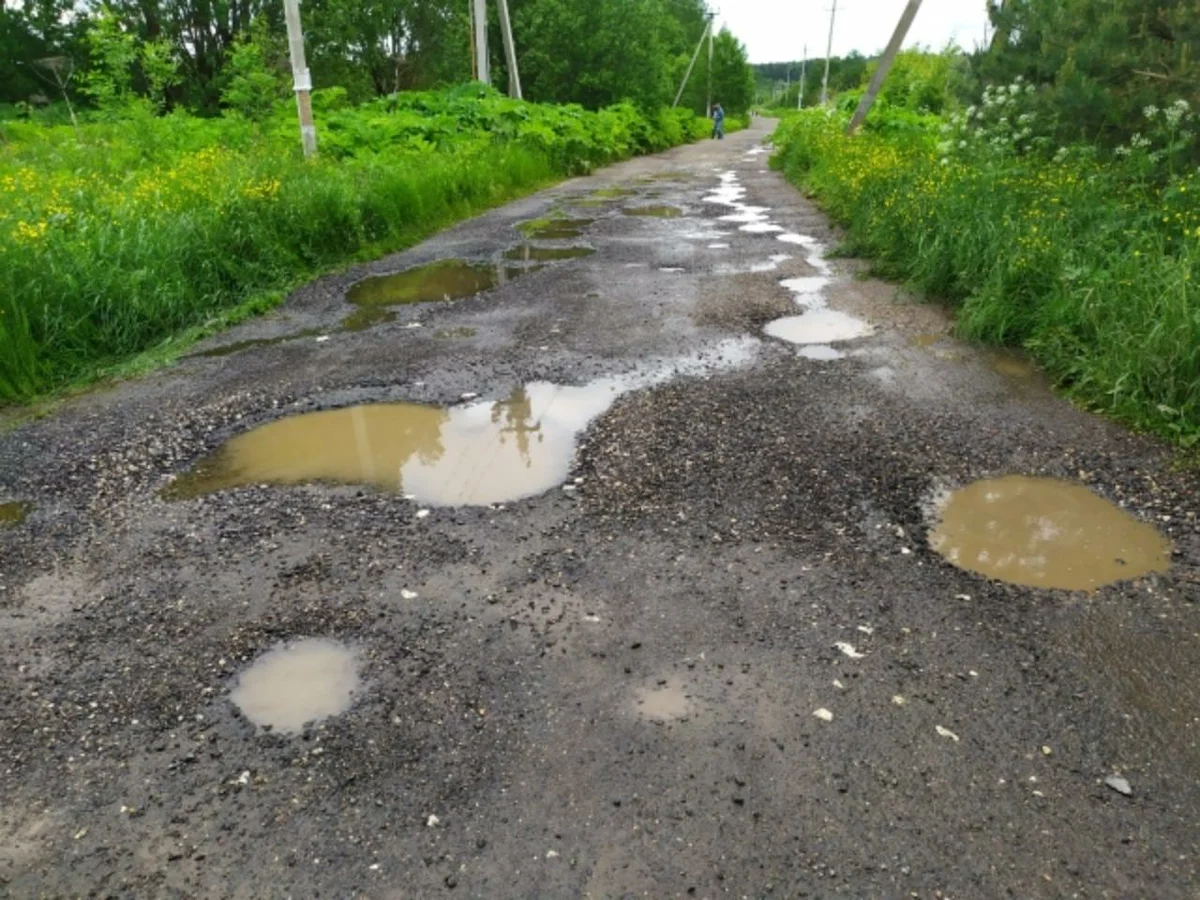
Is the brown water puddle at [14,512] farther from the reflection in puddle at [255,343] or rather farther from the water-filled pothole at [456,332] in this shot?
the water-filled pothole at [456,332]

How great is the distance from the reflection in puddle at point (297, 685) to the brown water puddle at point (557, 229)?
8292mm

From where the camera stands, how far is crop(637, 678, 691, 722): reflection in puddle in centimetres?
254

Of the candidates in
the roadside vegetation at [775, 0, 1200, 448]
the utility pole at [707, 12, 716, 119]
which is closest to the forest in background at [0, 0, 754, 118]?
the roadside vegetation at [775, 0, 1200, 448]

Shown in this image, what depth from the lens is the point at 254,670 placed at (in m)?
2.77

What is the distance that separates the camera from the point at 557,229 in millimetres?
11164

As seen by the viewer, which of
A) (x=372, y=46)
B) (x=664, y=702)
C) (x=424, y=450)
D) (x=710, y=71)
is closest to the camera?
(x=664, y=702)

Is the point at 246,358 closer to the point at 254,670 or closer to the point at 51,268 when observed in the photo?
the point at 51,268

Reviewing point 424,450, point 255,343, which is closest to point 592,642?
point 424,450

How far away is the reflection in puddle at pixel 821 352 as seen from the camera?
18.6ft

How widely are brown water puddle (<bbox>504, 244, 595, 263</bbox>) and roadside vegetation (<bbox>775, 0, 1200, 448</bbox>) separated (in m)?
3.04

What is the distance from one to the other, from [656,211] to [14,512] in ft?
34.7

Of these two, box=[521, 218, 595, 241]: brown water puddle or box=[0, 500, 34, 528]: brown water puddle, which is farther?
box=[521, 218, 595, 241]: brown water puddle

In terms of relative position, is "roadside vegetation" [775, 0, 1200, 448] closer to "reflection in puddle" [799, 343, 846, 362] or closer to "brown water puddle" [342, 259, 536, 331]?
"reflection in puddle" [799, 343, 846, 362]

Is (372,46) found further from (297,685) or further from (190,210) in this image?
(297,685)
